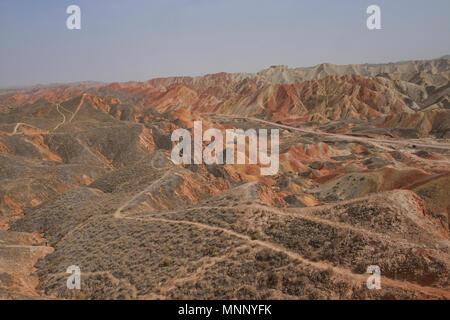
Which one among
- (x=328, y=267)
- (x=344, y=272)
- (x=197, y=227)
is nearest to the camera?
(x=344, y=272)

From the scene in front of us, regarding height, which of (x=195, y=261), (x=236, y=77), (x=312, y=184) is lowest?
(x=312, y=184)

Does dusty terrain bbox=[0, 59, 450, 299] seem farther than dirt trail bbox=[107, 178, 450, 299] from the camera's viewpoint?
Yes

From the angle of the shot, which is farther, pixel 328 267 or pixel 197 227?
pixel 197 227

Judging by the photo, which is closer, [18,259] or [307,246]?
[307,246]

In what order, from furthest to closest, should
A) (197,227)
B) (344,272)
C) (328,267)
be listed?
(197,227) < (328,267) < (344,272)

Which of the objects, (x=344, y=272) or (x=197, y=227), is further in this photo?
(x=197, y=227)

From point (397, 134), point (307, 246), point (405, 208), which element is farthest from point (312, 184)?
point (397, 134)

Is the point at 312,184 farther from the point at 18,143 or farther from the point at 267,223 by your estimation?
the point at 18,143

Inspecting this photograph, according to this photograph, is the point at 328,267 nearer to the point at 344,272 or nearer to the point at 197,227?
the point at 344,272

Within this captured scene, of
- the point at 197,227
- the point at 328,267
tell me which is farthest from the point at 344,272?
the point at 197,227

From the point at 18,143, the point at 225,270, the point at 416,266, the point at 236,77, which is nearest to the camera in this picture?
the point at 416,266

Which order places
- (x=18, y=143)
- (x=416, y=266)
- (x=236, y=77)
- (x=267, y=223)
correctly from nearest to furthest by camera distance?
(x=416, y=266) < (x=267, y=223) < (x=18, y=143) < (x=236, y=77)
